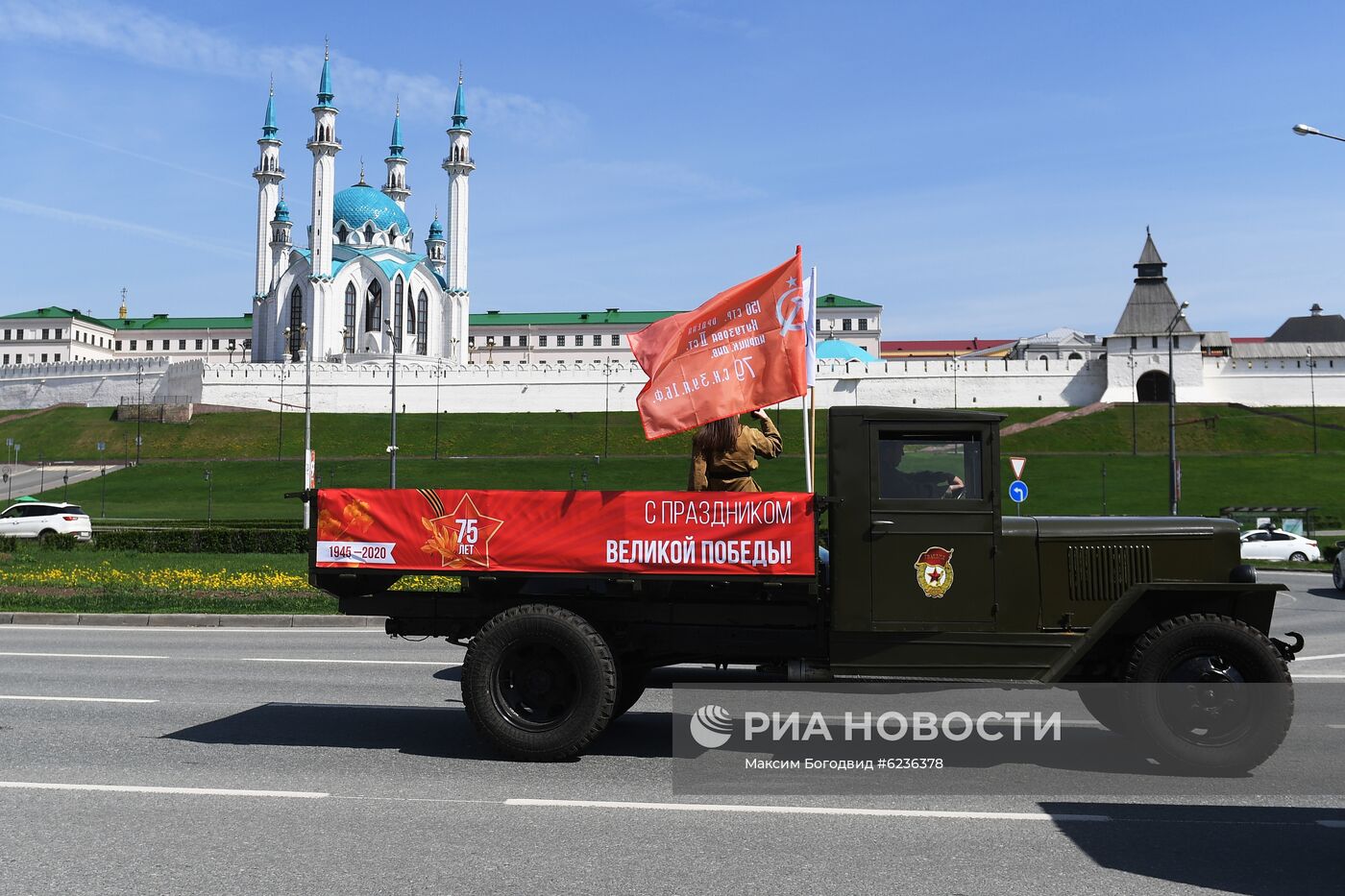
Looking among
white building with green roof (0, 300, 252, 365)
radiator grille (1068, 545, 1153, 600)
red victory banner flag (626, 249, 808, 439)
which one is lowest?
radiator grille (1068, 545, 1153, 600)

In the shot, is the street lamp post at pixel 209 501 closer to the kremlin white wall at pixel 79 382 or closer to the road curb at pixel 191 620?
the road curb at pixel 191 620

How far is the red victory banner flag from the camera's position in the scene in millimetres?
8062

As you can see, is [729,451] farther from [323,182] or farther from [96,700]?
[323,182]

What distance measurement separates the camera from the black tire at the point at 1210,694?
7230 millimetres

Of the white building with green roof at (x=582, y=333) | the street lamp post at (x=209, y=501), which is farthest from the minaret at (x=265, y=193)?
the street lamp post at (x=209, y=501)

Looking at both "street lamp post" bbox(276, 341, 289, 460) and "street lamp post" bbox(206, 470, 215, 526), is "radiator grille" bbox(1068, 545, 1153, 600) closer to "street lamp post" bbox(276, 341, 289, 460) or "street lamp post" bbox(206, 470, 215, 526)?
"street lamp post" bbox(206, 470, 215, 526)

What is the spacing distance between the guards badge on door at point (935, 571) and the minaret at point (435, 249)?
434 feet

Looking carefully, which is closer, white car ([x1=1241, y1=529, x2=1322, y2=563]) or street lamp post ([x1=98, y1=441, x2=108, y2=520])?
white car ([x1=1241, y1=529, x2=1322, y2=563])

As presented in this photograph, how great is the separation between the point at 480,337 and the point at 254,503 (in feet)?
315

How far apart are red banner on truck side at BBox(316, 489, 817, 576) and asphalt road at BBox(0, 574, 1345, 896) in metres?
1.41

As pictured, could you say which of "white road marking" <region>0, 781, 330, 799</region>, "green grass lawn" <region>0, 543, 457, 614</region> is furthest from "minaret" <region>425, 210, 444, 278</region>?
Answer: "white road marking" <region>0, 781, 330, 799</region>

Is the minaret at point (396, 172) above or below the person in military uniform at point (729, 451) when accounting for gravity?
above

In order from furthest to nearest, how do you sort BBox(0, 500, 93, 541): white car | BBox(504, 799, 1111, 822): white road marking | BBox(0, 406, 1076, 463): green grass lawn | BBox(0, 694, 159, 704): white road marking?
BBox(0, 406, 1076, 463): green grass lawn < BBox(0, 500, 93, 541): white car < BBox(0, 694, 159, 704): white road marking < BBox(504, 799, 1111, 822): white road marking

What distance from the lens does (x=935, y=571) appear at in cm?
741
